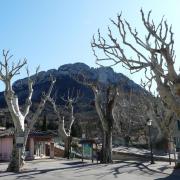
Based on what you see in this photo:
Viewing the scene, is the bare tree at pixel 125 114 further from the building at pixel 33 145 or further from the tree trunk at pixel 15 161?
the tree trunk at pixel 15 161

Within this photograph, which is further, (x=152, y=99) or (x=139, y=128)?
(x=139, y=128)

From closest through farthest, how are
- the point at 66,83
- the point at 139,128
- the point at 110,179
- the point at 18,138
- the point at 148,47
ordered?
the point at 148,47 < the point at 110,179 < the point at 18,138 < the point at 139,128 < the point at 66,83

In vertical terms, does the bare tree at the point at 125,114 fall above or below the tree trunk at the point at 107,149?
above


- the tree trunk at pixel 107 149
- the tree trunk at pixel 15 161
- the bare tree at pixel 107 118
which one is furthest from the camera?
the bare tree at pixel 107 118

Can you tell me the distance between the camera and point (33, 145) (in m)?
50.0

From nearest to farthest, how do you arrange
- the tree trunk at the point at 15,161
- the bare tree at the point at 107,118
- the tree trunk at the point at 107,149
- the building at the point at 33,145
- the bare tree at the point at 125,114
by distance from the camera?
the tree trunk at the point at 15,161 < the tree trunk at the point at 107,149 < the bare tree at the point at 107,118 < the building at the point at 33,145 < the bare tree at the point at 125,114

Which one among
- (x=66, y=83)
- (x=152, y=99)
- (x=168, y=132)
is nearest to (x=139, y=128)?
(x=152, y=99)

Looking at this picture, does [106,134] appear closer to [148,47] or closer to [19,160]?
[19,160]

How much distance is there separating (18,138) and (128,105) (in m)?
39.3

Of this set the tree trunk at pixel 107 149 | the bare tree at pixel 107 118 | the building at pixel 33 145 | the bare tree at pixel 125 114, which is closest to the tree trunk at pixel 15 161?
the tree trunk at pixel 107 149

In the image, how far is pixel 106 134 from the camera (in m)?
38.0

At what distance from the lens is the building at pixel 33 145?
1889 inches

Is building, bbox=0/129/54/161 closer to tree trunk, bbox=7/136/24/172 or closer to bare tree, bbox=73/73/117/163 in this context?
bare tree, bbox=73/73/117/163

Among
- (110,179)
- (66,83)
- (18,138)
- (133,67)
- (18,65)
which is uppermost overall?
(66,83)
